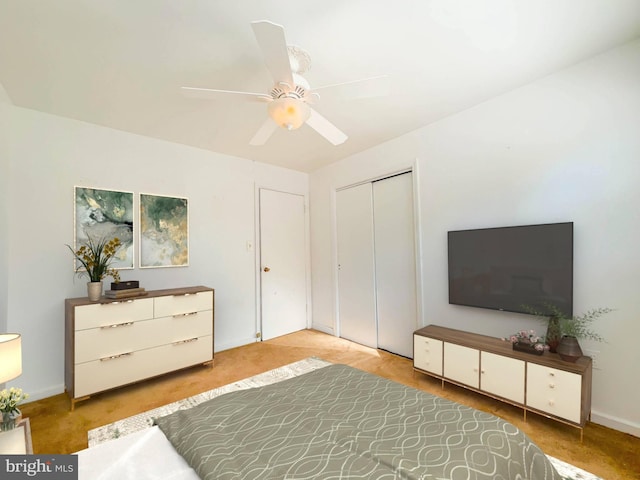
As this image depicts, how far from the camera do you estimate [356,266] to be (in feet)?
12.1

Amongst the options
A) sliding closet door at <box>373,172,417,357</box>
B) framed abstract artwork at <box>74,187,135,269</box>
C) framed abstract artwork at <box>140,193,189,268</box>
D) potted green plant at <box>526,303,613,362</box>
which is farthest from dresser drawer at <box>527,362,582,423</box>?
framed abstract artwork at <box>74,187,135,269</box>

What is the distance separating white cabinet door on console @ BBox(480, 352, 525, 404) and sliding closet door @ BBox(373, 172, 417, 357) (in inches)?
37.4

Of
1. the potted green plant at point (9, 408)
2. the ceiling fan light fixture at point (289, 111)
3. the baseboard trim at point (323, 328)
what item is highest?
the ceiling fan light fixture at point (289, 111)

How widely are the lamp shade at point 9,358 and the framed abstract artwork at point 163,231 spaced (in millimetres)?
1704

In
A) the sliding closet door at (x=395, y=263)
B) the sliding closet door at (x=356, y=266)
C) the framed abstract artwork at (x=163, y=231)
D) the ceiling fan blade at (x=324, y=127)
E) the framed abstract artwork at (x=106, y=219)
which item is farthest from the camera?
the sliding closet door at (x=356, y=266)

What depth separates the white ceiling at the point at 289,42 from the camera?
57.8 inches

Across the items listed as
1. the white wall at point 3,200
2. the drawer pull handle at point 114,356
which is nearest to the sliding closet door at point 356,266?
the drawer pull handle at point 114,356

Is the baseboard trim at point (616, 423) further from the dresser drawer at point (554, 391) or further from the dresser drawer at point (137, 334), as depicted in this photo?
the dresser drawer at point (137, 334)

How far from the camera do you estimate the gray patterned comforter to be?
2.86ft

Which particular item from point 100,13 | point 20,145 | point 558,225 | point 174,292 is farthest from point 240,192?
point 558,225

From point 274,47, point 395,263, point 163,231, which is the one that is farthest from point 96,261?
point 395,263

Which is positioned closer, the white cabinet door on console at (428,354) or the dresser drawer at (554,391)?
the dresser drawer at (554,391)

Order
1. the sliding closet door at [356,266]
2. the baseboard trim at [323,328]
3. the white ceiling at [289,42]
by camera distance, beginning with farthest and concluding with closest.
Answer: the baseboard trim at [323,328], the sliding closet door at [356,266], the white ceiling at [289,42]

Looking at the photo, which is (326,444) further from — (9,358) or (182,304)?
(182,304)
